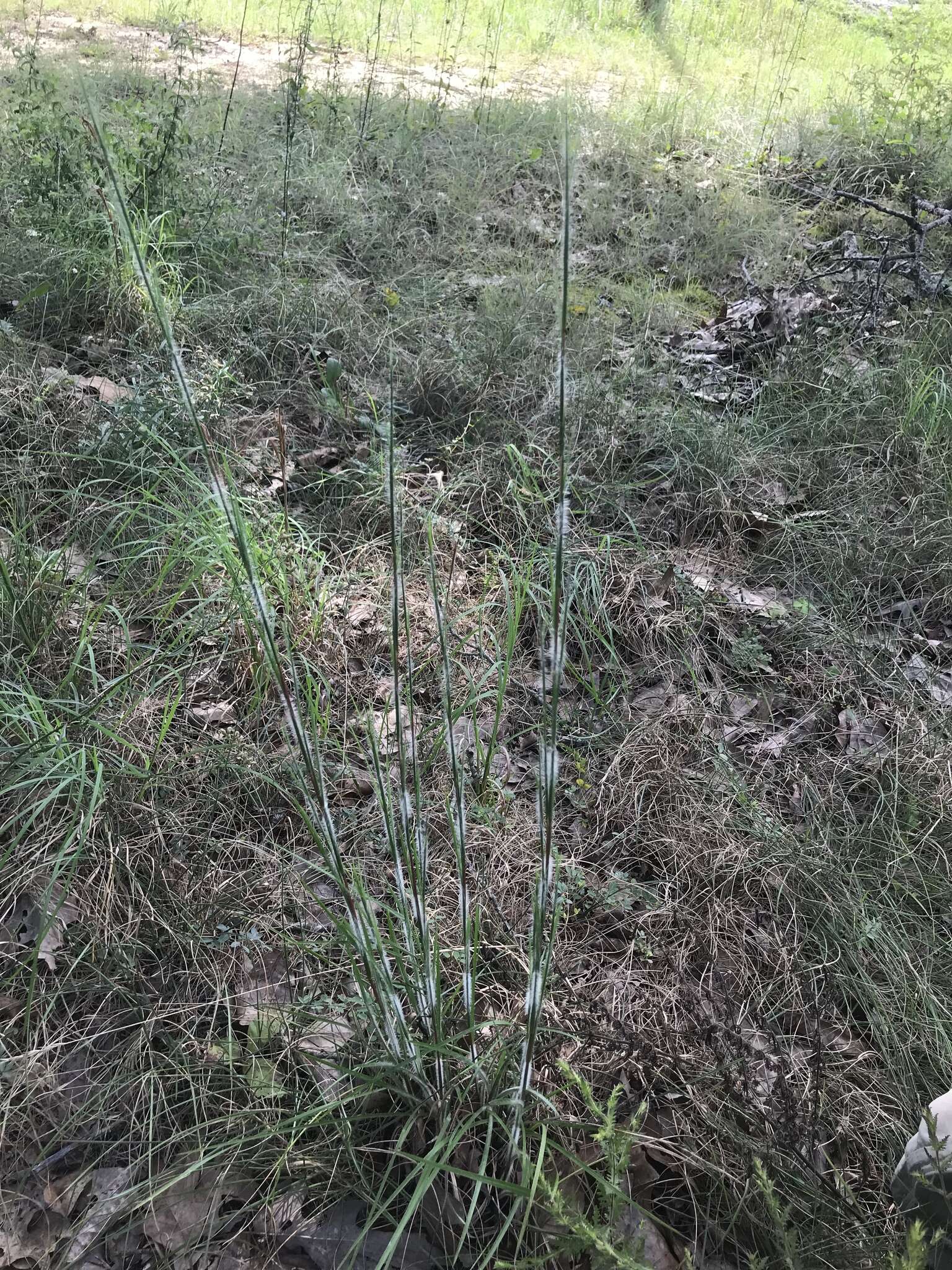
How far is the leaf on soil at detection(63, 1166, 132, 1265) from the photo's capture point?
1.26 meters

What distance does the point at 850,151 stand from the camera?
17.1ft

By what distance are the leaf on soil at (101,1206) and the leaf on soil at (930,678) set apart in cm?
204

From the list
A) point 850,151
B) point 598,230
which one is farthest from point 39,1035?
point 850,151

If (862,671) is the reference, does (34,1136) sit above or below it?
below

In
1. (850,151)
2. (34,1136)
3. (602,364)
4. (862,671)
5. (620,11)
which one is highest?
(620,11)

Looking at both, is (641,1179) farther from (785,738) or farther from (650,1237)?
(785,738)

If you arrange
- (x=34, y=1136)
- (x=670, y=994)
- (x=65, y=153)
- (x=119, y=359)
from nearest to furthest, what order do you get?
1. (x=34, y=1136)
2. (x=670, y=994)
3. (x=119, y=359)
4. (x=65, y=153)

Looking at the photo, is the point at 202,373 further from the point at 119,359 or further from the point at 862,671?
the point at 862,671

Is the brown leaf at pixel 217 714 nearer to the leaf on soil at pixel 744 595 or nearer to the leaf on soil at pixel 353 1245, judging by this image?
the leaf on soil at pixel 353 1245

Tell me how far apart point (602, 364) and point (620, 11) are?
5.66 metres

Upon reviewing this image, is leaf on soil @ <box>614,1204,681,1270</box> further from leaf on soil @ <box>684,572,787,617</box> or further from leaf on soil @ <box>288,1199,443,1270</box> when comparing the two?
leaf on soil @ <box>684,572,787,617</box>

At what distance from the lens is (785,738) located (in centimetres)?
215

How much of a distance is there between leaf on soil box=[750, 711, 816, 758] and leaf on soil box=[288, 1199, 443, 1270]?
1.28 meters

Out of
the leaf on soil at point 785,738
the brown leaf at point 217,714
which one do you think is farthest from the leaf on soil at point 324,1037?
the leaf on soil at point 785,738
